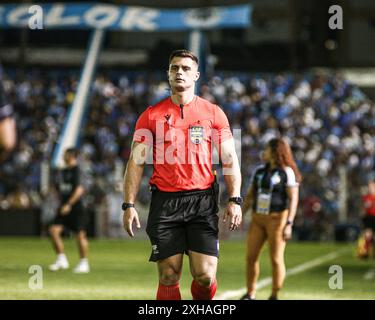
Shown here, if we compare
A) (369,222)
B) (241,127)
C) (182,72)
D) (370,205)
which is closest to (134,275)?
(369,222)

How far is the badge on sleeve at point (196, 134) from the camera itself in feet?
32.2

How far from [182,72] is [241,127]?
29189mm

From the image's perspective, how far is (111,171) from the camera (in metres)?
34.5

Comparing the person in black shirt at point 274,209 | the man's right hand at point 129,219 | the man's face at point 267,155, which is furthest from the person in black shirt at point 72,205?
the man's right hand at point 129,219

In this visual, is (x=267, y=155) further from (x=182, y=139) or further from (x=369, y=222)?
(x=369, y=222)

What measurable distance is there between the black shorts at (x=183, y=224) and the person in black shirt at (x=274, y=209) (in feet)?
14.7

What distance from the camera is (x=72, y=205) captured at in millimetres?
19984

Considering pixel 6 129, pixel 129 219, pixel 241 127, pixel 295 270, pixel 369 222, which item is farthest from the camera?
pixel 241 127

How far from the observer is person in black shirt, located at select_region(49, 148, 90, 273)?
19.8 metres

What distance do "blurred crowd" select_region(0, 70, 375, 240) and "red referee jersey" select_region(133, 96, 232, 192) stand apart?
20486mm

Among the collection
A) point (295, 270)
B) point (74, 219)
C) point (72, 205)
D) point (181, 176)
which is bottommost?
point (181, 176)

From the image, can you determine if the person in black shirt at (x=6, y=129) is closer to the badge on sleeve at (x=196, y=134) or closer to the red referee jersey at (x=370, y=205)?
the badge on sleeve at (x=196, y=134)

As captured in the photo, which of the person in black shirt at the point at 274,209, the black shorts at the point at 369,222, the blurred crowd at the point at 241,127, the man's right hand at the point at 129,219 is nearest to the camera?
the man's right hand at the point at 129,219

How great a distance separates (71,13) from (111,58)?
506 inches
